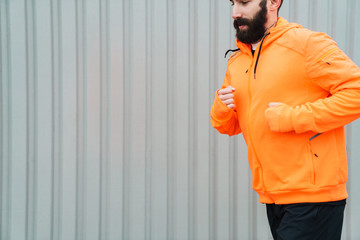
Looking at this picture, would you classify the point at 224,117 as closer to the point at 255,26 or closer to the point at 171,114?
the point at 255,26

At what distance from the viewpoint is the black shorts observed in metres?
1.56

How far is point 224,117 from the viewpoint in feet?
6.16

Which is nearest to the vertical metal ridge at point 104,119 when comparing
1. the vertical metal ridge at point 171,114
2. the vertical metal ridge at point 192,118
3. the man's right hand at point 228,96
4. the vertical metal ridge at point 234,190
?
the vertical metal ridge at point 171,114

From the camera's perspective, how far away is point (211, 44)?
3.11 meters

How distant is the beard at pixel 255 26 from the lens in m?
1.71

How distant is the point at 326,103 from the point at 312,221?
59 cm

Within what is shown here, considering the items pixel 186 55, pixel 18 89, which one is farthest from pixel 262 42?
pixel 18 89

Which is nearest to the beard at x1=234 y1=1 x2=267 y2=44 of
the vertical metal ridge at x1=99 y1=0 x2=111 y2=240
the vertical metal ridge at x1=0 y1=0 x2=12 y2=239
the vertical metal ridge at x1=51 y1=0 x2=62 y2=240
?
the vertical metal ridge at x1=99 y1=0 x2=111 y2=240

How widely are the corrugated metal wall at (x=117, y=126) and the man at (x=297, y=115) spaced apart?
137 cm

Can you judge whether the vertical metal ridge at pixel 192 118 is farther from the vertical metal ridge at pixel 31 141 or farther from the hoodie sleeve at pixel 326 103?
the hoodie sleeve at pixel 326 103

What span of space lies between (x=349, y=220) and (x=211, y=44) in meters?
2.28

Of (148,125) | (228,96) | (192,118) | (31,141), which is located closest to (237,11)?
(228,96)

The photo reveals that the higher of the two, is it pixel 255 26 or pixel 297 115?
pixel 255 26

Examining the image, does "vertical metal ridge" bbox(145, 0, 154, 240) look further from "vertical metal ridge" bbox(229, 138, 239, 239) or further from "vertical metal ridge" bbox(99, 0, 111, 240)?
"vertical metal ridge" bbox(229, 138, 239, 239)
